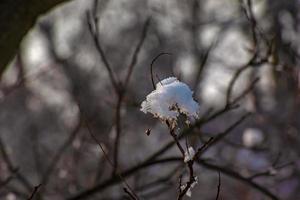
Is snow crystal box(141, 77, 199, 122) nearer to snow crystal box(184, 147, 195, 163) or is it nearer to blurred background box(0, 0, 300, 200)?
snow crystal box(184, 147, 195, 163)

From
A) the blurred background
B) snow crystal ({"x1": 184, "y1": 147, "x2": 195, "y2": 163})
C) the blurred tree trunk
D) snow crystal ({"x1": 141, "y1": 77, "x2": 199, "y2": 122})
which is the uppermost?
the blurred background

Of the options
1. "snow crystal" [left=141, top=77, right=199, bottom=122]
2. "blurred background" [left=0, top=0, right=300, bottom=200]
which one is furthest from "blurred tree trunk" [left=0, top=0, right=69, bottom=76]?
"blurred background" [left=0, top=0, right=300, bottom=200]

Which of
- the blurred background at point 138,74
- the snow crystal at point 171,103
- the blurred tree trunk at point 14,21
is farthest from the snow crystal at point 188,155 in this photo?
the blurred background at point 138,74

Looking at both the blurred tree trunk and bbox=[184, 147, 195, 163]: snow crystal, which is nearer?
bbox=[184, 147, 195, 163]: snow crystal

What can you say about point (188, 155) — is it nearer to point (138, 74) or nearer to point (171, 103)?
point (171, 103)

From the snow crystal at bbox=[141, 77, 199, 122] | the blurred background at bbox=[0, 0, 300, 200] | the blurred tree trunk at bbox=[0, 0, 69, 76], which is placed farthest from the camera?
the blurred background at bbox=[0, 0, 300, 200]

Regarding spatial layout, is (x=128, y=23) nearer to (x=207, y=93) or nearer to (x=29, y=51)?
(x=29, y=51)
